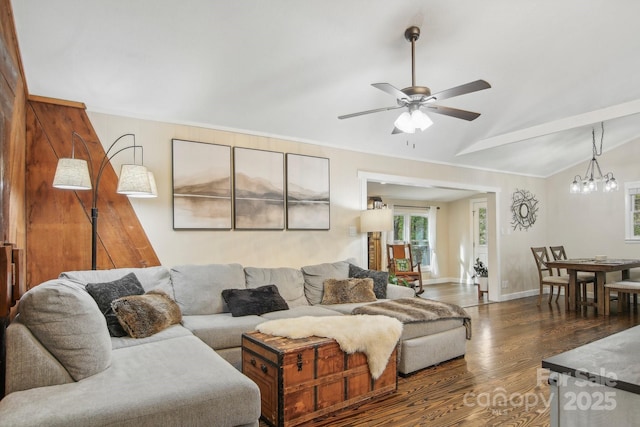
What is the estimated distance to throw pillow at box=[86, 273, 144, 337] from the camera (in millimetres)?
2604

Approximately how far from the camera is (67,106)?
329 cm

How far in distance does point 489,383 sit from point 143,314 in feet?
8.77

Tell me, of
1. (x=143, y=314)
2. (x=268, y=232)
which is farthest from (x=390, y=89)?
(x=143, y=314)

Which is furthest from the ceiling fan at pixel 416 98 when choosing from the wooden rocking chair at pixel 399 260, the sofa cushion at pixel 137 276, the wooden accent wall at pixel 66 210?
the wooden rocking chair at pixel 399 260

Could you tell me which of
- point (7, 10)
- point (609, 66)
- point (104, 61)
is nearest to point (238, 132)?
point (104, 61)

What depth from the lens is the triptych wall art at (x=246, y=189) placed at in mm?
3775

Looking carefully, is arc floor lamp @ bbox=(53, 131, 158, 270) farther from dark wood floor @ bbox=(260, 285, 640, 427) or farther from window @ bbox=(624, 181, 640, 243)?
window @ bbox=(624, 181, 640, 243)

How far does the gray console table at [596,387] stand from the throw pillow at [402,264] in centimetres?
619

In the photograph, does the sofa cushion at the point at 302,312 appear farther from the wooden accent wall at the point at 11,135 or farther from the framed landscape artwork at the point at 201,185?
the wooden accent wall at the point at 11,135

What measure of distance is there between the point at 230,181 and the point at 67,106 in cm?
157

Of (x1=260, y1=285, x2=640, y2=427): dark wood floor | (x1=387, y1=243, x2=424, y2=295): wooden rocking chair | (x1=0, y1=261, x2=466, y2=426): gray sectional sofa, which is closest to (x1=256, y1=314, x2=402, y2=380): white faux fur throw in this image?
(x1=260, y1=285, x2=640, y2=427): dark wood floor

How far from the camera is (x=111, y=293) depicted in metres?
2.71

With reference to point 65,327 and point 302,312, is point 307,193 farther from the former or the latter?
point 65,327

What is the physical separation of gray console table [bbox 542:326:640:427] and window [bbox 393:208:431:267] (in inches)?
290
